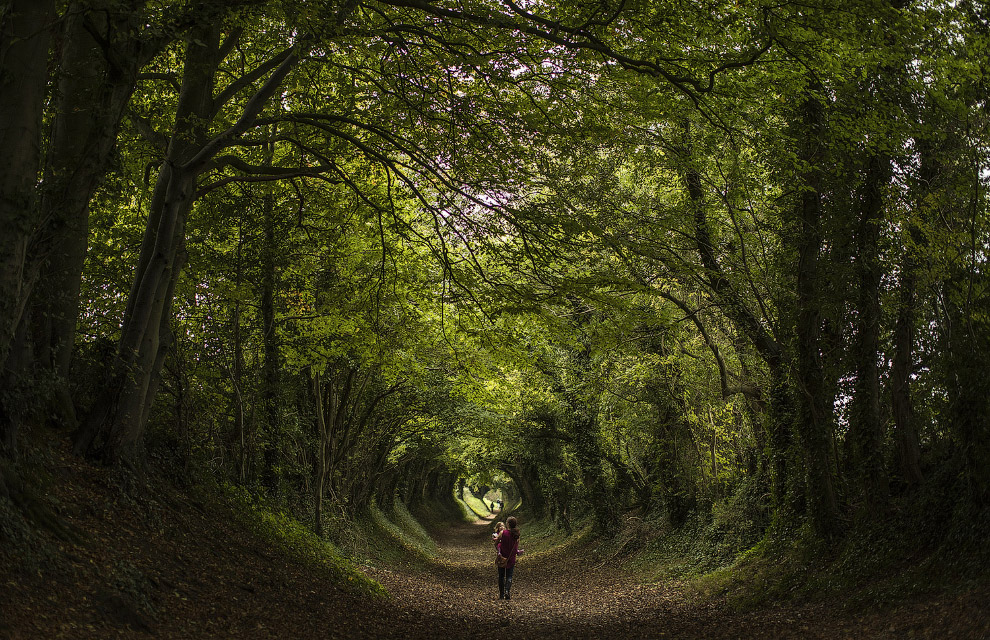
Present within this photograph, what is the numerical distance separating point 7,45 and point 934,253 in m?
9.83

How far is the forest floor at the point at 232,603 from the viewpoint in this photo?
18.6 ft

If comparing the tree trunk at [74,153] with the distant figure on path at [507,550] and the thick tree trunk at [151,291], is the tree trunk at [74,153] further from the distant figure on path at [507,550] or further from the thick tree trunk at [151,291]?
the distant figure on path at [507,550]

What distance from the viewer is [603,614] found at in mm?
12844

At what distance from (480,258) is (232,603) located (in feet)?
29.5

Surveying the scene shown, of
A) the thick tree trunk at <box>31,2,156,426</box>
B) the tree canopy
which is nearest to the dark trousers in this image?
the tree canopy

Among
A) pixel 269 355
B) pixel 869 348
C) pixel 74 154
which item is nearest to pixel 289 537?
pixel 269 355

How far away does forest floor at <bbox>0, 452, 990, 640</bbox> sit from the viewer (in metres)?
5.67

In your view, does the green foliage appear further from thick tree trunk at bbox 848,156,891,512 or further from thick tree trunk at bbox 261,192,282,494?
thick tree trunk at bbox 848,156,891,512

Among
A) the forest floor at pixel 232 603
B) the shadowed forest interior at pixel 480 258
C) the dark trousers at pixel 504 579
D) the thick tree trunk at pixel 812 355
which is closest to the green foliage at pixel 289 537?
the shadowed forest interior at pixel 480 258

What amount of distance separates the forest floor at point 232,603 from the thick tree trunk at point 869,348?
236 centimetres

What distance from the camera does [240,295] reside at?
11.8 metres

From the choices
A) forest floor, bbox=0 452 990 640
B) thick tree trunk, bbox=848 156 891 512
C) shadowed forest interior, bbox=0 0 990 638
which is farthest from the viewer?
thick tree trunk, bbox=848 156 891 512

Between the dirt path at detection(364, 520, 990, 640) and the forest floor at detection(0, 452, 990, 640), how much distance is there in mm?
34

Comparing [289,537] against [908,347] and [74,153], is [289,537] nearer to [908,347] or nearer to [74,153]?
[74,153]
